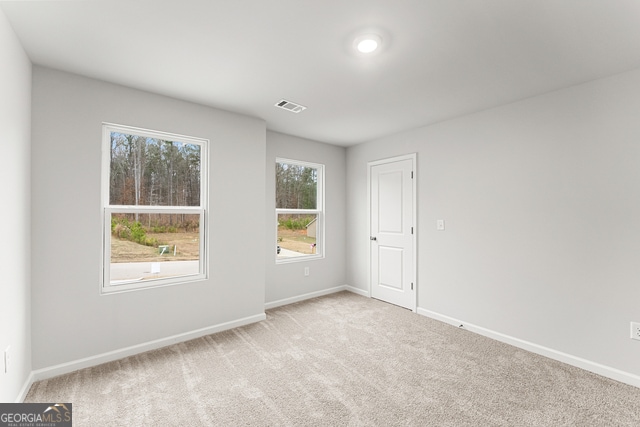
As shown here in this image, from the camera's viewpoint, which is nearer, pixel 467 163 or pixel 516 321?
pixel 516 321

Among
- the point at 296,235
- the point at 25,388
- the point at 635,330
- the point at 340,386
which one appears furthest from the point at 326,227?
the point at 25,388

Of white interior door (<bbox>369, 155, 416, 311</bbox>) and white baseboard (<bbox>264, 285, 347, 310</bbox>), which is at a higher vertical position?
white interior door (<bbox>369, 155, 416, 311</bbox>)

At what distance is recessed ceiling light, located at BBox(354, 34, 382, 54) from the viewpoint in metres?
1.85

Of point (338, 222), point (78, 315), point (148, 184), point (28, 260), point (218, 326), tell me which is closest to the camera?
point (28, 260)

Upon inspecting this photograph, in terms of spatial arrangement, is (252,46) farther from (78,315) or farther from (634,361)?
(634,361)

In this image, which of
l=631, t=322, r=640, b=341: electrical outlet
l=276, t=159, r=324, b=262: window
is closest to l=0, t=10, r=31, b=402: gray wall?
l=276, t=159, r=324, b=262: window

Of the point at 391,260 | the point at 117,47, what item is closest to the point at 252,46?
the point at 117,47

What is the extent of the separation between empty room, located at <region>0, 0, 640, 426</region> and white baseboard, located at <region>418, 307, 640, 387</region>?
0.06ft

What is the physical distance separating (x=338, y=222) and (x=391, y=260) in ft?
3.54

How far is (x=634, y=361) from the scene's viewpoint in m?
2.24

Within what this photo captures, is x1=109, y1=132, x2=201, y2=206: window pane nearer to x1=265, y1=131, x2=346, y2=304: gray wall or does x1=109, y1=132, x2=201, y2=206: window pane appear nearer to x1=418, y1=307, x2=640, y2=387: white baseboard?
x1=265, y1=131, x2=346, y2=304: gray wall

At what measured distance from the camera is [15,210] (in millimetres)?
1887

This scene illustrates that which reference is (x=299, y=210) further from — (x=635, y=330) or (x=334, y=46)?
(x=635, y=330)

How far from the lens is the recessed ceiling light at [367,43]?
1851 mm
